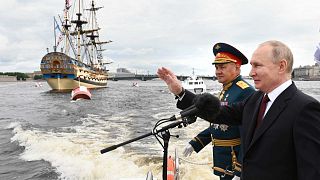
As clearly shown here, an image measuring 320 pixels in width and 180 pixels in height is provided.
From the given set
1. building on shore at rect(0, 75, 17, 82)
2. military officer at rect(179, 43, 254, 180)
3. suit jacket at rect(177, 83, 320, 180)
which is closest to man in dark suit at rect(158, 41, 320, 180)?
suit jacket at rect(177, 83, 320, 180)

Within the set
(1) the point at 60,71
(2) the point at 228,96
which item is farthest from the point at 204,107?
(1) the point at 60,71

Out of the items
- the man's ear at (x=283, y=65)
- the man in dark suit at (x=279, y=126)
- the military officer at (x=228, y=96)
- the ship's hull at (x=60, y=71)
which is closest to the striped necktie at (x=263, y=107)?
the man in dark suit at (x=279, y=126)

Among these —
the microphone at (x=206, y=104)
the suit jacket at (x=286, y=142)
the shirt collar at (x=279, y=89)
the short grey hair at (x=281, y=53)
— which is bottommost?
the suit jacket at (x=286, y=142)

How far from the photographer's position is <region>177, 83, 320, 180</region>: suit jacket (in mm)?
1815

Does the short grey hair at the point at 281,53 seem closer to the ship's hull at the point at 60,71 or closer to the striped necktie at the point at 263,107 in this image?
the striped necktie at the point at 263,107

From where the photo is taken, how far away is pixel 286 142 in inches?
76.1

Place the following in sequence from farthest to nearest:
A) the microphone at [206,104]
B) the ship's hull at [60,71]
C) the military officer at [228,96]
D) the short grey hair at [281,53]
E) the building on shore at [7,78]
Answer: the building on shore at [7,78] → the ship's hull at [60,71] → the military officer at [228,96] → the microphone at [206,104] → the short grey hair at [281,53]

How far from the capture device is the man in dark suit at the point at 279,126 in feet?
6.01

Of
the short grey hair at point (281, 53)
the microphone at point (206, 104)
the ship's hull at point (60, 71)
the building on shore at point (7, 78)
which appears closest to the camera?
the short grey hair at point (281, 53)

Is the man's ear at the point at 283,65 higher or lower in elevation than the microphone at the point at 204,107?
higher

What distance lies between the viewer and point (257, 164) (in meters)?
2.07

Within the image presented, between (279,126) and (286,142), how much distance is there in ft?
0.34

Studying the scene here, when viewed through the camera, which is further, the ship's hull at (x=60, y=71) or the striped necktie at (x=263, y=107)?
the ship's hull at (x=60, y=71)

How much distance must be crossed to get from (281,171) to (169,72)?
1411 millimetres
